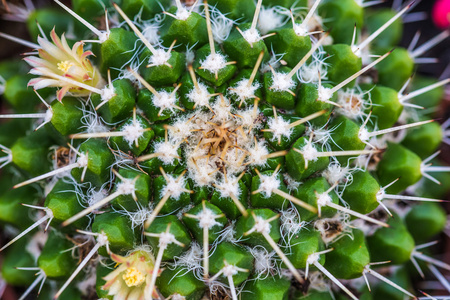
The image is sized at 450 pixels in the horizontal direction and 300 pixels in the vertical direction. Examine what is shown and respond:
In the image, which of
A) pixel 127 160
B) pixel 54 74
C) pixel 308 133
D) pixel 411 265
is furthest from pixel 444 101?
pixel 54 74

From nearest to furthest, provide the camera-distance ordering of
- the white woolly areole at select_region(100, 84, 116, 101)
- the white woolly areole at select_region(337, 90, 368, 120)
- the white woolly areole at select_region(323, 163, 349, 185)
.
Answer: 1. the white woolly areole at select_region(100, 84, 116, 101)
2. the white woolly areole at select_region(323, 163, 349, 185)
3. the white woolly areole at select_region(337, 90, 368, 120)

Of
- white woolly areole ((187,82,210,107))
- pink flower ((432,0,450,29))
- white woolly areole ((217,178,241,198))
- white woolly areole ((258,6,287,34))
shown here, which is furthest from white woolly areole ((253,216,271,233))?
pink flower ((432,0,450,29))

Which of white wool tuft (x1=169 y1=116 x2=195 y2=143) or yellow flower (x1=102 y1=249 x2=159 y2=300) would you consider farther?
white wool tuft (x1=169 y1=116 x2=195 y2=143)

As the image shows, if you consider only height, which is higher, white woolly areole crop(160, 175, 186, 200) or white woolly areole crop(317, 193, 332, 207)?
white woolly areole crop(160, 175, 186, 200)

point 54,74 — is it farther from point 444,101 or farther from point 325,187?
point 444,101

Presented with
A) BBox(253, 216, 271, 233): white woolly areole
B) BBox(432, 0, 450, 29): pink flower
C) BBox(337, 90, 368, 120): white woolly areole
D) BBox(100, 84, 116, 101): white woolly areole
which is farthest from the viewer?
BBox(432, 0, 450, 29): pink flower

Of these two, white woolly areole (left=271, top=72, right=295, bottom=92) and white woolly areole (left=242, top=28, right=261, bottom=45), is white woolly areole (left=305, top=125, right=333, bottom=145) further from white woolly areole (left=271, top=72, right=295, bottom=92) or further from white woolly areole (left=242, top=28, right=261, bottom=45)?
white woolly areole (left=242, top=28, right=261, bottom=45)

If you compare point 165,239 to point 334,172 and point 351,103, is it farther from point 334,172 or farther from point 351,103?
point 351,103

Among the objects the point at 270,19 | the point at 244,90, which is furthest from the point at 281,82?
the point at 270,19
